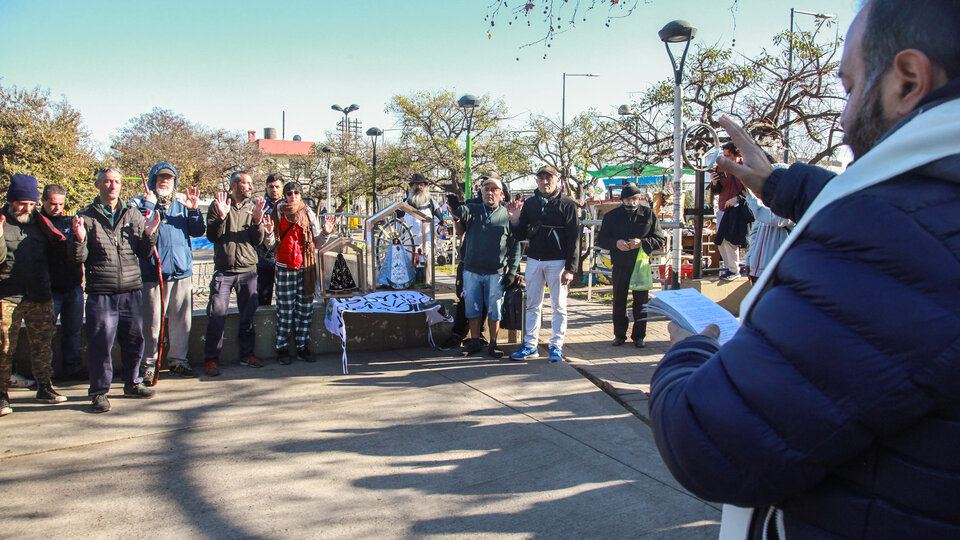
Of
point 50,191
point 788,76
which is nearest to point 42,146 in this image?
point 50,191

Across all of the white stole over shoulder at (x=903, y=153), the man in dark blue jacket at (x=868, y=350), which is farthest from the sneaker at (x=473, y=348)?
the white stole over shoulder at (x=903, y=153)

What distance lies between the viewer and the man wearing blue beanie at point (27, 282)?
4.77 m

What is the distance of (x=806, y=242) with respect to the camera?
923 millimetres

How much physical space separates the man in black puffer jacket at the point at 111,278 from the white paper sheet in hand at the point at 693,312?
482 centimetres

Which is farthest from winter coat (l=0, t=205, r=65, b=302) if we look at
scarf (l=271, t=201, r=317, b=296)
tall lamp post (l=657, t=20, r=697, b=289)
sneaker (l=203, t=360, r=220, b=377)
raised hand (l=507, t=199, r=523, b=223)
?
tall lamp post (l=657, t=20, r=697, b=289)

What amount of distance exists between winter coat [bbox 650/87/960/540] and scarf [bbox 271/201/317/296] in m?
5.78

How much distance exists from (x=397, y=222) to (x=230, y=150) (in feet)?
113

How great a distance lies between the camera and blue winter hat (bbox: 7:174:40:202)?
4.88 metres

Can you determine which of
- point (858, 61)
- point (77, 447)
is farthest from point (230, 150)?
point (858, 61)

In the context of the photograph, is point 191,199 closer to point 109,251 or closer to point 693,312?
point 109,251

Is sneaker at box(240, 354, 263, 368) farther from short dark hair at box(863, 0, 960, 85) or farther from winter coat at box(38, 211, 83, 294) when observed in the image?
Result: short dark hair at box(863, 0, 960, 85)

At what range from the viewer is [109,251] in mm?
4910

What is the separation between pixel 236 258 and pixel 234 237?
0.22 metres

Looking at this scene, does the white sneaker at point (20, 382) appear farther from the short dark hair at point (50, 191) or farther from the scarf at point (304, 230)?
the scarf at point (304, 230)
